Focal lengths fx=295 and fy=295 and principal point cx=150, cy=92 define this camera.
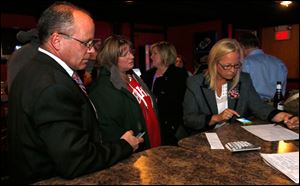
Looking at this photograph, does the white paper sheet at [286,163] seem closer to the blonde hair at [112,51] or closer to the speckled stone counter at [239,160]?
the speckled stone counter at [239,160]

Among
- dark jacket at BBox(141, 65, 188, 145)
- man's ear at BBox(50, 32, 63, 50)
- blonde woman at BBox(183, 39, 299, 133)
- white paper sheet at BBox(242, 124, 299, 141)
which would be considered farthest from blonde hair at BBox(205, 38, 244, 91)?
man's ear at BBox(50, 32, 63, 50)

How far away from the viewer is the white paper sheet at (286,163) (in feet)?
3.43

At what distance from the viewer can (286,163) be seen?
117 cm

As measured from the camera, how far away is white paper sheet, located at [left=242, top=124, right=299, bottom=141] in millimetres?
1620

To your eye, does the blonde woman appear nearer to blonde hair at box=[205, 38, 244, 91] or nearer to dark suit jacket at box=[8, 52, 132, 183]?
blonde hair at box=[205, 38, 244, 91]

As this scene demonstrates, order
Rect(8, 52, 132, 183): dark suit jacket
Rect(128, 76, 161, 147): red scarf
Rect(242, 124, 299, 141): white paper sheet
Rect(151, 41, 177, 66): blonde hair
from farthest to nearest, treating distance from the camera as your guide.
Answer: Rect(151, 41, 177, 66): blonde hair, Rect(128, 76, 161, 147): red scarf, Rect(242, 124, 299, 141): white paper sheet, Rect(8, 52, 132, 183): dark suit jacket

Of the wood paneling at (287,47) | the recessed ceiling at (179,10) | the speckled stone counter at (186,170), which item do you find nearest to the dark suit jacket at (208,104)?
the speckled stone counter at (186,170)

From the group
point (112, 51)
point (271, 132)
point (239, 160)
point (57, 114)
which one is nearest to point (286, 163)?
point (239, 160)

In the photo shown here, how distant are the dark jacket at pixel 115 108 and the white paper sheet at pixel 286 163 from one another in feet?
2.88

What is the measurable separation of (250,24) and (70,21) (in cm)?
968

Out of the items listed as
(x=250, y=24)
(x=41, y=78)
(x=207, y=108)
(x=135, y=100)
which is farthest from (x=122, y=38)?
(x=250, y=24)

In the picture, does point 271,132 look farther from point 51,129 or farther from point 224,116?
point 51,129

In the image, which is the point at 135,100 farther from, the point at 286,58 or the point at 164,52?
the point at 286,58

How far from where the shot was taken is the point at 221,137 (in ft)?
5.49
